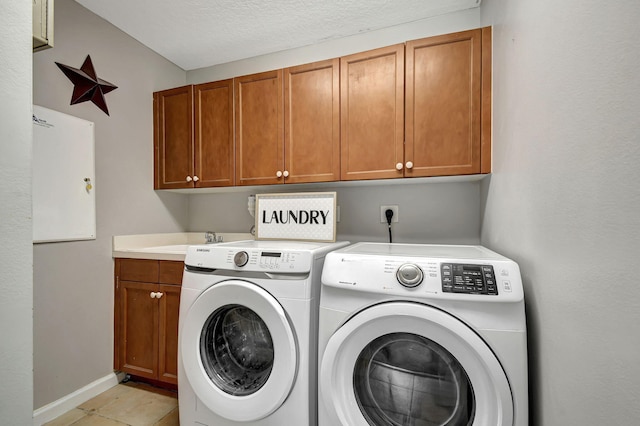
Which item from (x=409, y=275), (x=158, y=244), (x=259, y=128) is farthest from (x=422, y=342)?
(x=158, y=244)

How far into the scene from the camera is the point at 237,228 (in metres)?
2.34

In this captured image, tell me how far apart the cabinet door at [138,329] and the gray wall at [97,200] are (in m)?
0.10

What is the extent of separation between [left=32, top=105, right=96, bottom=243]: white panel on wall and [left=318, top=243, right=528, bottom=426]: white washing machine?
166 cm

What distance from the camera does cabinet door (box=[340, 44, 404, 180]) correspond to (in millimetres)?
1560

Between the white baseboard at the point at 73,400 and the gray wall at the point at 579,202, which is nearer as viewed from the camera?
the gray wall at the point at 579,202

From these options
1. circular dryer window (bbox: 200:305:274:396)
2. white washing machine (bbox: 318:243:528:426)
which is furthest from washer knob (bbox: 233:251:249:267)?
white washing machine (bbox: 318:243:528:426)

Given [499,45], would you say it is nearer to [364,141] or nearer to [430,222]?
[364,141]

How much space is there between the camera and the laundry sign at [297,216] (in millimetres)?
1825

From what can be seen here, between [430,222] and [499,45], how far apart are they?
3.36 feet

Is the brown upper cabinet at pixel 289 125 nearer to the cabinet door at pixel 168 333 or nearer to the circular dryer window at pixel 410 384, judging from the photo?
the cabinet door at pixel 168 333

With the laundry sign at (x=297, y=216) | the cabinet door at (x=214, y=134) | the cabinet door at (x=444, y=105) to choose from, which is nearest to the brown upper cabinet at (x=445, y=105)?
the cabinet door at (x=444, y=105)

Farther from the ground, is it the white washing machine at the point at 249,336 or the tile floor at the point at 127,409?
the white washing machine at the point at 249,336

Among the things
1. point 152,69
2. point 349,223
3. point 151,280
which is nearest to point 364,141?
point 349,223

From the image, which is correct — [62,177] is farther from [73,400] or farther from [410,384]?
[410,384]
